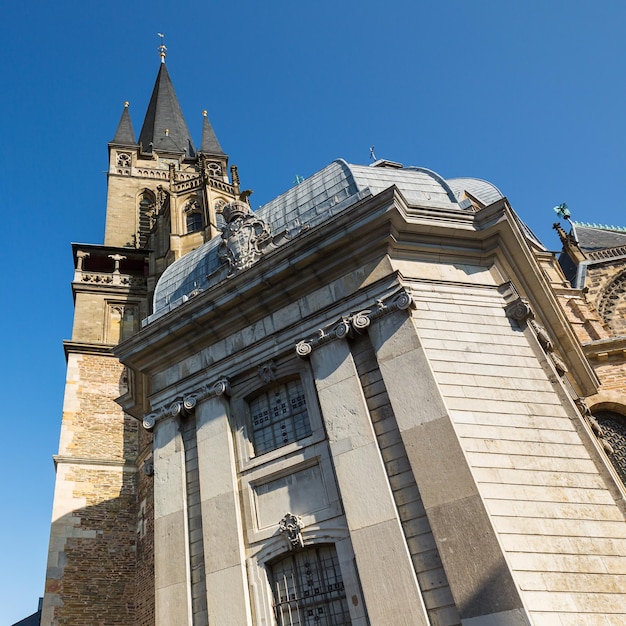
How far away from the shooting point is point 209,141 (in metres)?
42.3

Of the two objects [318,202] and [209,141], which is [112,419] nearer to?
[318,202]

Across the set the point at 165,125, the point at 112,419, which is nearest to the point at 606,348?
the point at 112,419

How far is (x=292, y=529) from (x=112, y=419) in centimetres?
1688

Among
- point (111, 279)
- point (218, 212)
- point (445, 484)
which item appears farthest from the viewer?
point (218, 212)

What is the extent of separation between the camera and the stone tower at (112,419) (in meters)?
19.9

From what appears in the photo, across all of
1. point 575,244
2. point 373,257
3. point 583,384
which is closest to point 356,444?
point 373,257

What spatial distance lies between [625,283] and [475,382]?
19985mm

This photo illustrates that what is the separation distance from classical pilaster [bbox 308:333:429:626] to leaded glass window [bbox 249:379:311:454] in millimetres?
765

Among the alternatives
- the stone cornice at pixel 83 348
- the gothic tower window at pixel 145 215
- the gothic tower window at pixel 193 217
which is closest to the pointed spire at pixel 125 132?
the gothic tower window at pixel 145 215

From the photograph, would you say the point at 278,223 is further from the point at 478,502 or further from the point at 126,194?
the point at 126,194

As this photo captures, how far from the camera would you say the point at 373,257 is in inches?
424

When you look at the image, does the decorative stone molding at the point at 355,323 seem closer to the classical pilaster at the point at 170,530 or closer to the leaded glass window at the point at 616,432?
the classical pilaster at the point at 170,530

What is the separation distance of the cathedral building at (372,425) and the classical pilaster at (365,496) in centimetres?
3

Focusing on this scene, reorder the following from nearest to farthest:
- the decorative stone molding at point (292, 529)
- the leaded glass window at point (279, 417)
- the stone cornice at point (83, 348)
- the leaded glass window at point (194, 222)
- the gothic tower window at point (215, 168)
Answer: the decorative stone molding at point (292, 529) → the leaded glass window at point (279, 417) → the stone cornice at point (83, 348) → the leaded glass window at point (194, 222) → the gothic tower window at point (215, 168)
